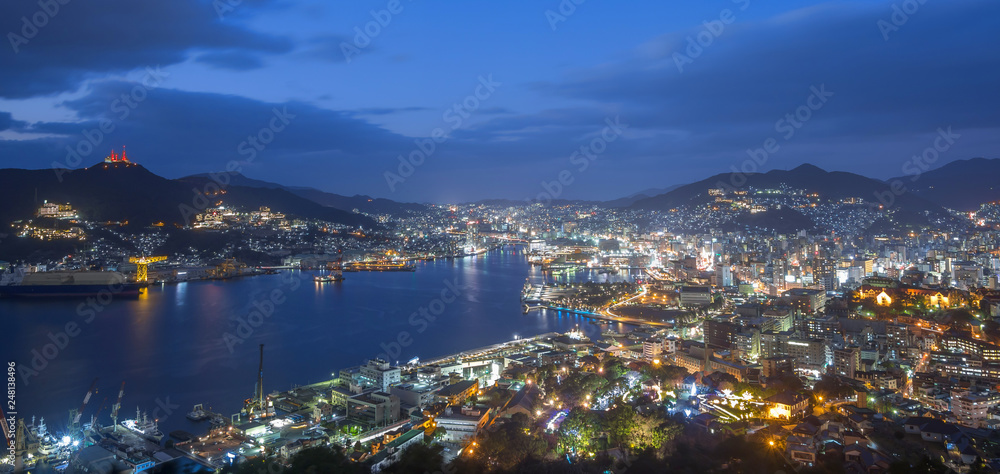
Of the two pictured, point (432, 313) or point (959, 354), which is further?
point (432, 313)

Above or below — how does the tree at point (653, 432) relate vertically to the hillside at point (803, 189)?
below

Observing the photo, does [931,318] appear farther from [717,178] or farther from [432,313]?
[717,178]

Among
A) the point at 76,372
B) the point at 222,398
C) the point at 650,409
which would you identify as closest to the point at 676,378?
the point at 650,409
